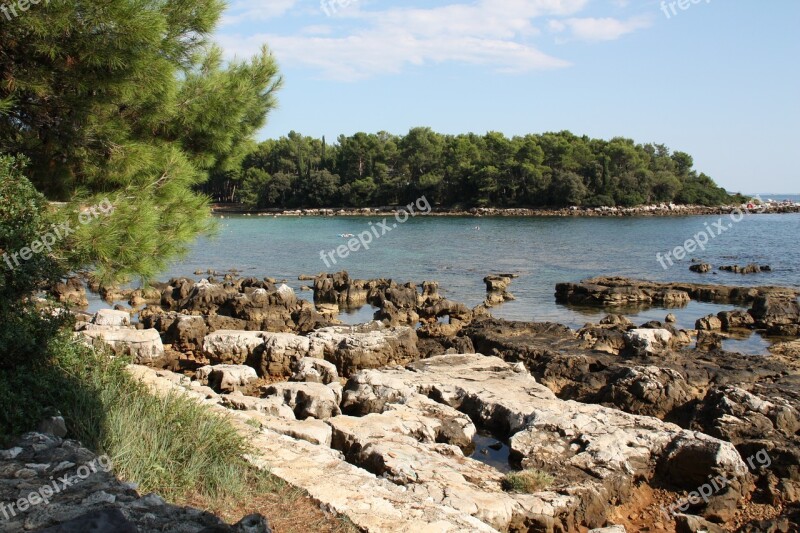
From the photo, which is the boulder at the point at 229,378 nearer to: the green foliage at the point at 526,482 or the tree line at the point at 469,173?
the green foliage at the point at 526,482

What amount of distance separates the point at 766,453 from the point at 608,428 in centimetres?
212

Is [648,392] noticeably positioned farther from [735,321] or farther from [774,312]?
[774,312]

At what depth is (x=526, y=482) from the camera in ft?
26.5

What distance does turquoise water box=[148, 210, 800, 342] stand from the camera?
31.0 meters

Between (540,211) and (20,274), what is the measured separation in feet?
310

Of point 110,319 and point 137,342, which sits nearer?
point 137,342

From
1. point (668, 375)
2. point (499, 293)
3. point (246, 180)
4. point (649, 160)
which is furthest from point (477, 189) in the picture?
point (668, 375)

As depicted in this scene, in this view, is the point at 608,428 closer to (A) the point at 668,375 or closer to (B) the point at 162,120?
(A) the point at 668,375

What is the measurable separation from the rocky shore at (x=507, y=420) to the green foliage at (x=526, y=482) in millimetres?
26

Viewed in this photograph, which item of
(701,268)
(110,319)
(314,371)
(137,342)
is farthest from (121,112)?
(701,268)

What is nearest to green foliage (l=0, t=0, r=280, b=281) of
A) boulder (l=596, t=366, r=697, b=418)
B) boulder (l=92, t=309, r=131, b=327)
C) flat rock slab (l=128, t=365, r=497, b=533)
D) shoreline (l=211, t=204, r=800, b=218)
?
flat rock slab (l=128, t=365, r=497, b=533)

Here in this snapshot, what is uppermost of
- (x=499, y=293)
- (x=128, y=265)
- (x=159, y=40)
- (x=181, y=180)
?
(x=159, y=40)

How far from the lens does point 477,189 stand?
103 metres

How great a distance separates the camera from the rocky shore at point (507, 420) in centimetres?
759
